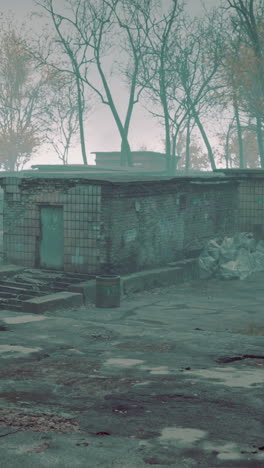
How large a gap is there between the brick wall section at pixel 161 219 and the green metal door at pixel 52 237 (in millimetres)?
1598

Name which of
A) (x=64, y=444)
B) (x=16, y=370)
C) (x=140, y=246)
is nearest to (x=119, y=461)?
(x=64, y=444)

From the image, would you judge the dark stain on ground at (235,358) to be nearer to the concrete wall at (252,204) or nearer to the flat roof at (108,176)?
the flat roof at (108,176)

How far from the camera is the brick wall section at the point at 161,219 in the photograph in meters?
20.3

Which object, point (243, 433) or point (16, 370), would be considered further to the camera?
point (16, 370)

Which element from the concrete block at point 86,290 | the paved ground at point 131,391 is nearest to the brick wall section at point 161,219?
the concrete block at point 86,290

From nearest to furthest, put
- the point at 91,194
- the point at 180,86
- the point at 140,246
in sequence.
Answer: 1. the point at 91,194
2. the point at 140,246
3. the point at 180,86

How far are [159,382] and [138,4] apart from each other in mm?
38315

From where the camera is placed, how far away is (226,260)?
2403 centimetres

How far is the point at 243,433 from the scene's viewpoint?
26.9 ft

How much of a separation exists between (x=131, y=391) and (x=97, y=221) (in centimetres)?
1052

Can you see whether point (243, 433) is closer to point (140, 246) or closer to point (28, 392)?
point (28, 392)

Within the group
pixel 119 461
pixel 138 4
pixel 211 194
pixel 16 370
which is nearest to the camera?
pixel 119 461

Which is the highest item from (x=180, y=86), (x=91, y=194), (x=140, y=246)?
(x=180, y=86)

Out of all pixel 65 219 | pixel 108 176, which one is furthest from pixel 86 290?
pixel 108 176
